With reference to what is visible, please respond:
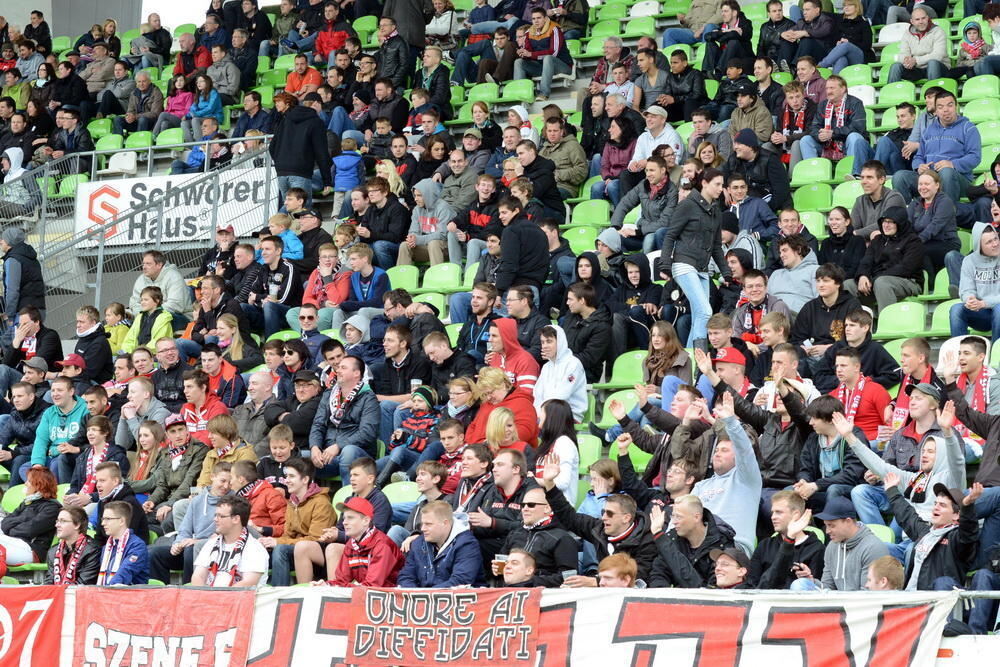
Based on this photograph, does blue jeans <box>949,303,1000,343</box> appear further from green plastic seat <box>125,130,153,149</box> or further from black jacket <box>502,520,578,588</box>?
green plastic seat <box>125,130,153,149</box>

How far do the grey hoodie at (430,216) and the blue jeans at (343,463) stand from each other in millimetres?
→ 3253

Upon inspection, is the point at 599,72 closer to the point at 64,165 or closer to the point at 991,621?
the point at 64,165

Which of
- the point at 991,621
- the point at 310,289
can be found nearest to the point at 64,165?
the point at 310,289

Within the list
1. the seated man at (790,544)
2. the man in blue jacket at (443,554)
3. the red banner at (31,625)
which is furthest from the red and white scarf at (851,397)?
the red banner at (31,625)

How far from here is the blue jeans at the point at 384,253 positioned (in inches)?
522

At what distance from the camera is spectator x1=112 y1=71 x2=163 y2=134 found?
1775cm

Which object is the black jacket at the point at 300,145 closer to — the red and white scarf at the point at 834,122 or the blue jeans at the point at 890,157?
the red and white scarf at the point at 834,122

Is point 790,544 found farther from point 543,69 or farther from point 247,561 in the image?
point 543,69

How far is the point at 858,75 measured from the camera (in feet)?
45.9

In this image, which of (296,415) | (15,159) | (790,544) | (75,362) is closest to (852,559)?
(790,544)

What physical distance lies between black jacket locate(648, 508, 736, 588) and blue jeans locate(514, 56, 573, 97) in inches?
328

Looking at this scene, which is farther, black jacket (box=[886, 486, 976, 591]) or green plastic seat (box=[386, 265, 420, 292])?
green plastic seat (box=[386, 265, 420, 292])

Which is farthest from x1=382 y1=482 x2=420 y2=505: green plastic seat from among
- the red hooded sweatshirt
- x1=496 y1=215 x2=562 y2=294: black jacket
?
x1=496 y1=215 x2=562 y2=294: black jacket

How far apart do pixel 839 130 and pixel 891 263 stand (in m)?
2.24
